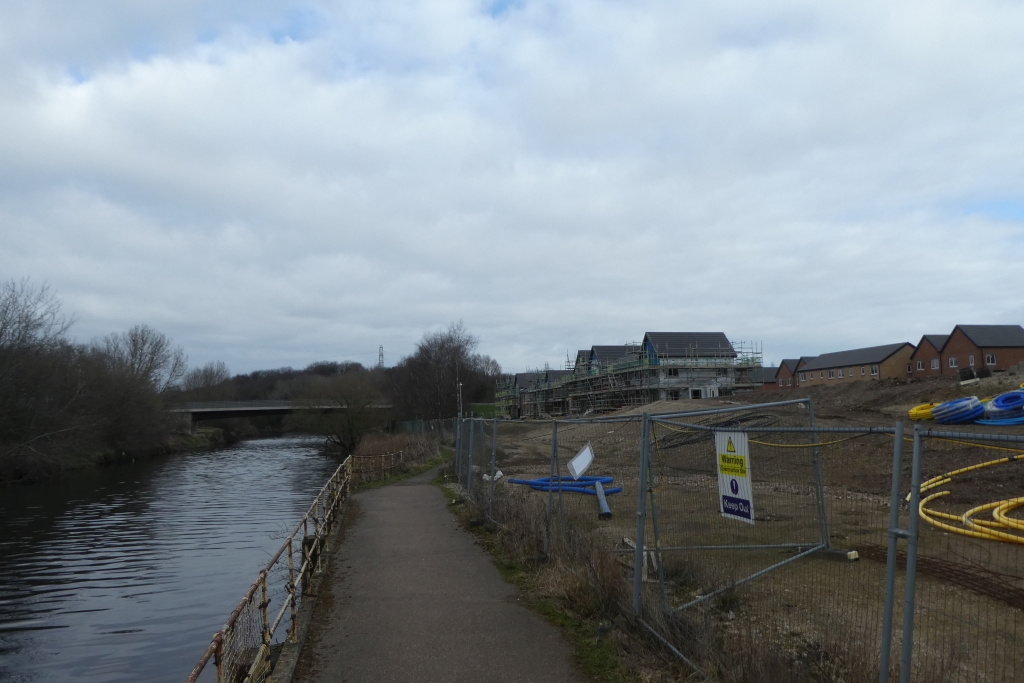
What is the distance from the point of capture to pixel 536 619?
27.4ft

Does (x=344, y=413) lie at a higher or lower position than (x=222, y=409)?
lower

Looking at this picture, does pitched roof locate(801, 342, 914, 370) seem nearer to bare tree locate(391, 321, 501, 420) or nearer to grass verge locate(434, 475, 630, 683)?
bare tree locate(391, 321, 501, 420)

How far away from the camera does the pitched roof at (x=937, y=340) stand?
74.9 meters

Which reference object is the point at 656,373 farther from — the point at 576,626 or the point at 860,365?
the point at 576,626

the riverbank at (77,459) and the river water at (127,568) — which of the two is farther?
the riverbank at (77,459)

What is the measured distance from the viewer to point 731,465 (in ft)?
20.5

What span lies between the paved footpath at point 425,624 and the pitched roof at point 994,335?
226 feet

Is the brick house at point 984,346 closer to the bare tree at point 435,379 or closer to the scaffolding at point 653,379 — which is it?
the scaffolding at point 653,379

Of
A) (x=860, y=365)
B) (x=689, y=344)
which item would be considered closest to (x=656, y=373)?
(x=689, y=344)

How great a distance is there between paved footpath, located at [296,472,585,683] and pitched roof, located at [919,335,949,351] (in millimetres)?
73992

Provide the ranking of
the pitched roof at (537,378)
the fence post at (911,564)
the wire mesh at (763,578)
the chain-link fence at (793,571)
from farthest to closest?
1. the pitched roof at (537,378)
2. the wire mesh at (763,578)
3. the chain-link fence at (793,571)
4. the fence post at (911,564)

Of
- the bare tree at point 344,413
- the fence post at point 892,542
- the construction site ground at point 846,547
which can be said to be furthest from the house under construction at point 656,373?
the fence post at point 892,542

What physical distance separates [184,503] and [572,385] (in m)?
65.7

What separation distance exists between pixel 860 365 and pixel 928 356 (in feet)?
22.2
